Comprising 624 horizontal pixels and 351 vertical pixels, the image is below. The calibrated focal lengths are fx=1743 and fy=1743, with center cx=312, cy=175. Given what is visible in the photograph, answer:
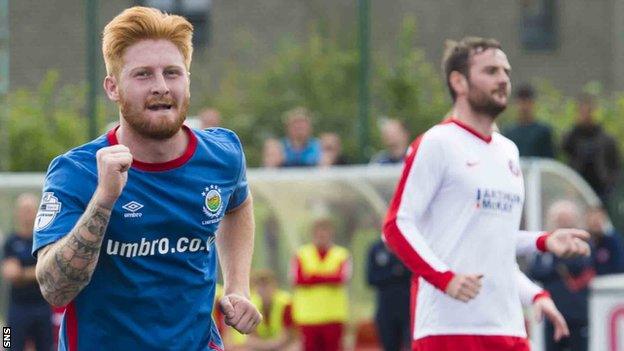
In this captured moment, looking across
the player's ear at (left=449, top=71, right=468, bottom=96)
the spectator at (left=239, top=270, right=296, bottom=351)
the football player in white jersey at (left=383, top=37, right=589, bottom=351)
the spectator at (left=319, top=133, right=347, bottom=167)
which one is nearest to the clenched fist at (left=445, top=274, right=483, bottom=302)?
the football player in white jersey at (left=383, top=37, right=589, bottom=351)

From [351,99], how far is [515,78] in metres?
7.73

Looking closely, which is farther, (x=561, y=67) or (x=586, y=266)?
(x=561, y=67)

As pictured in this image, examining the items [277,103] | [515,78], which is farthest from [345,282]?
[515,78]

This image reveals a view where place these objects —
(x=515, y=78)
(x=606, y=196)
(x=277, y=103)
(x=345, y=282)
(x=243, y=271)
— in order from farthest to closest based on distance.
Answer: (x=515, y=78) → (x=277, y=103) → (x=606, y=196) → (x=345, y=282) → (x=243, y=271)

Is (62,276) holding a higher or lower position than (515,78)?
higher

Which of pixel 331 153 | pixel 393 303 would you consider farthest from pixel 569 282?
pixel 331 153

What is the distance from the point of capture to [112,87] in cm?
512

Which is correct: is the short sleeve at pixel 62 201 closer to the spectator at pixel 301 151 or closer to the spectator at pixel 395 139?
the spectator at pixel 395 139

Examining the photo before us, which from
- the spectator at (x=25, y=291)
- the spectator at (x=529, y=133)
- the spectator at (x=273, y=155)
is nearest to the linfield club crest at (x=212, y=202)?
the spectator at (x=25, y=291)

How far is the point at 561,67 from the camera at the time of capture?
31.6 meters

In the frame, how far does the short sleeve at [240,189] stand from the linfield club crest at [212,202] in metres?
0.16

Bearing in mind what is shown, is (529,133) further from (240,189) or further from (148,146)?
(148,146)

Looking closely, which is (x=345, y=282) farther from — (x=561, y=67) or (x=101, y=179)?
(x=561, y=67)

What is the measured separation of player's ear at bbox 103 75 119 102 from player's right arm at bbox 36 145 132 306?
1.21 feet
